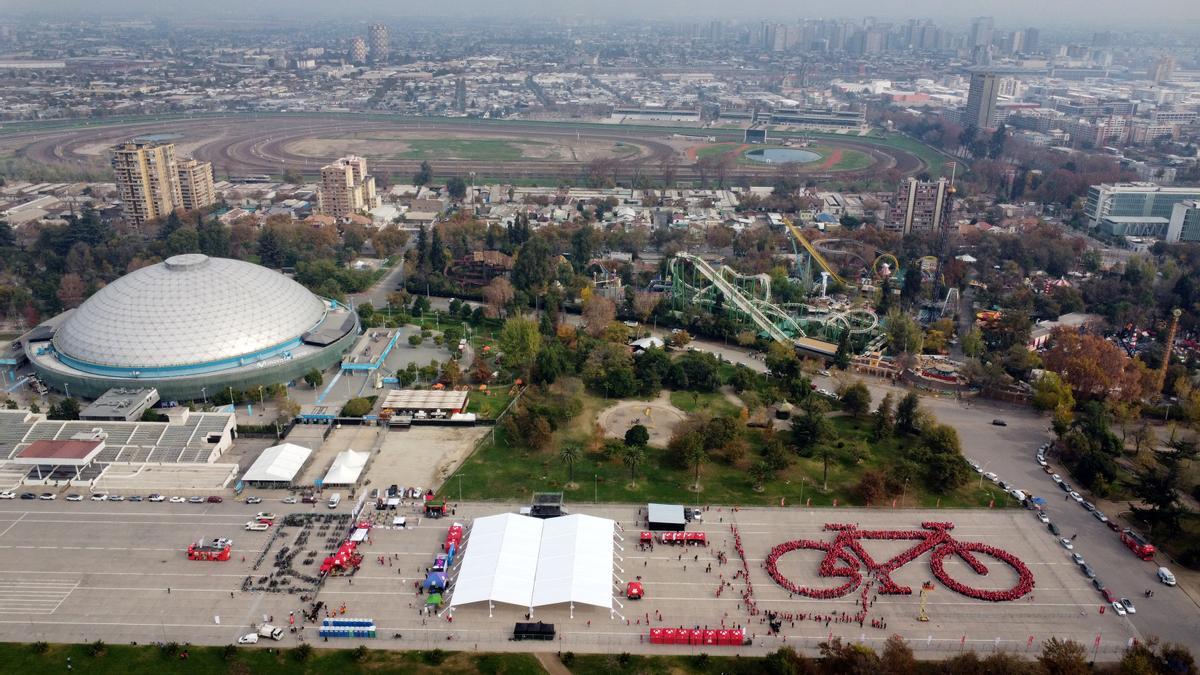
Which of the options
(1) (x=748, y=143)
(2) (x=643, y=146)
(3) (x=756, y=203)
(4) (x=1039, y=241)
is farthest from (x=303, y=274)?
(1) (x=748, y=143)

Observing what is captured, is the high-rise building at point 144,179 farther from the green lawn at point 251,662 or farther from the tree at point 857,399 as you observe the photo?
the tree at point 857,399

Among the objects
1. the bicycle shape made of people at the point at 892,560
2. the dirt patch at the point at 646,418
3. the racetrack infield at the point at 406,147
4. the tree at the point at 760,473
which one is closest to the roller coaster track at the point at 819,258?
the dirt patch at the point at 646,418

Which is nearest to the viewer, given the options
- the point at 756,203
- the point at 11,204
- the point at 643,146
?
the point at 11,204

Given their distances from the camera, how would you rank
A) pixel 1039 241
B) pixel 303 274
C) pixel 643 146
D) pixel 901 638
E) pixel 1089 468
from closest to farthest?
1. pixel 901 638
2. pixel 1089 468
3. pixel 303 274
4. pixel 1039 241
5. pixel 643 146

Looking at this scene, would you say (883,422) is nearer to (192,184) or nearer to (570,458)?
(570,458)

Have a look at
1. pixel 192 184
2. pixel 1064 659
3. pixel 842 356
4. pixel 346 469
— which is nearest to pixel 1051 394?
pixel 842 356

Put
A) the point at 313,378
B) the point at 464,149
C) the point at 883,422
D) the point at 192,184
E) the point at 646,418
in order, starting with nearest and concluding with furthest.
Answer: the point at 883,422, the point at 646,418, the point at 313,378, the point at 192,184, the point at 464,149

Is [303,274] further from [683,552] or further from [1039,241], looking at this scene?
[1039,241]
